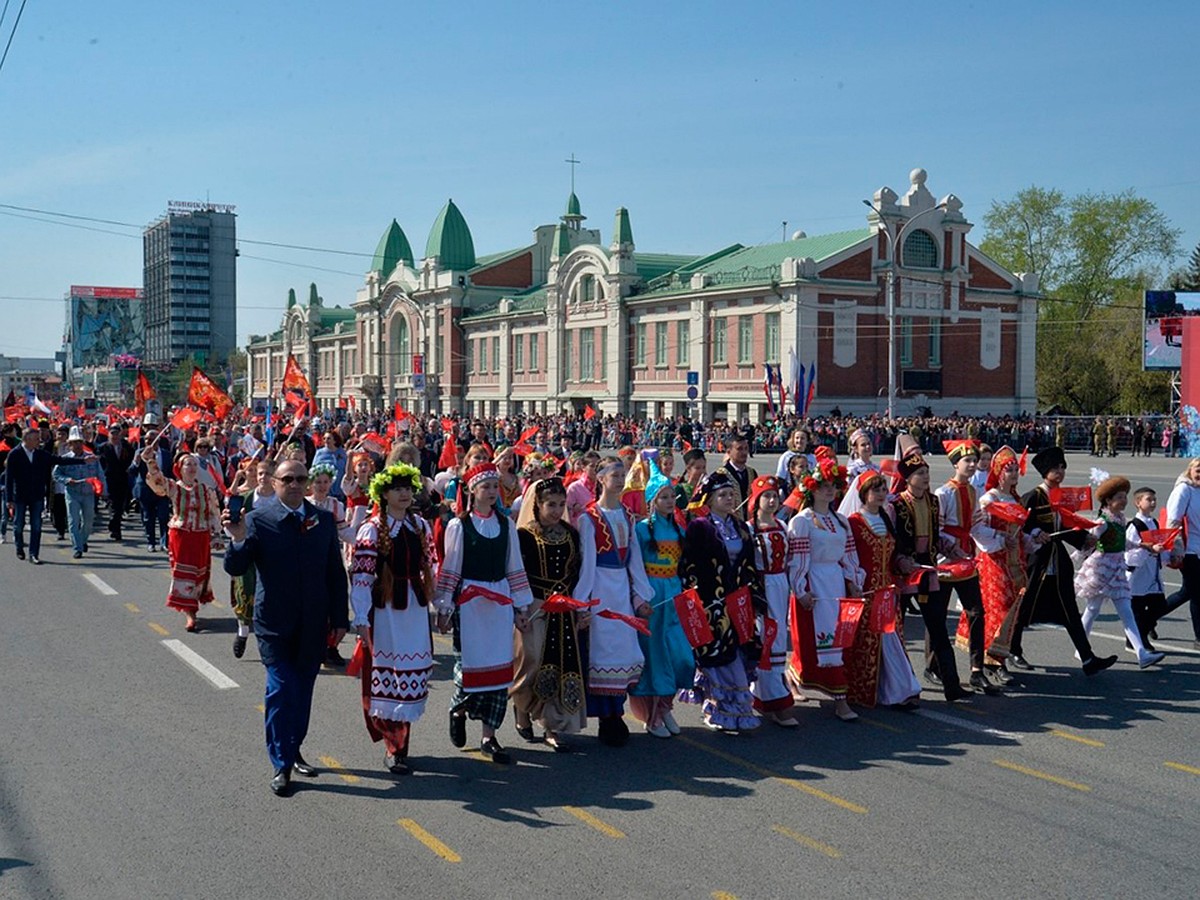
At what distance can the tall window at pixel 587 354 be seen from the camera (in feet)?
198

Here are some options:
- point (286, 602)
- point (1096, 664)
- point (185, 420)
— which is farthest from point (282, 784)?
point (185, 420)

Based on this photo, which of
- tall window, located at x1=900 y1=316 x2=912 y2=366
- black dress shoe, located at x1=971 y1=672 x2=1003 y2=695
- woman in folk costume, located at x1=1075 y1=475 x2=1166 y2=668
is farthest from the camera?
tall window, located at x1=900 y1=316 x2=912 y2=366

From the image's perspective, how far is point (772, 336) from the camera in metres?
49.2

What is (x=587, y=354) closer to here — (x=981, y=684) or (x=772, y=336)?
(x=772, y=336)

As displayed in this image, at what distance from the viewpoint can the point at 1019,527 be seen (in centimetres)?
928

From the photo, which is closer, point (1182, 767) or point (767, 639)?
point (1182, 767)

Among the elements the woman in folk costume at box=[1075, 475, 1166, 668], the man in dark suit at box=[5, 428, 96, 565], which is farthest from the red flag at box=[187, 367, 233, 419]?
the woman in folk costume at box=[1075, 475, 1166, 668]

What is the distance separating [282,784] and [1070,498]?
668 centimetres

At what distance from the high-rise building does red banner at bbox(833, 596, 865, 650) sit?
162725 mm

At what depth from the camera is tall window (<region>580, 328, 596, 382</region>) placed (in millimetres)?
60406

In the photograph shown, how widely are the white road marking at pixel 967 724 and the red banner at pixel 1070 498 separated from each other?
7.90ft

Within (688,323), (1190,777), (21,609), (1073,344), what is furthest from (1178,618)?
(1073,344)

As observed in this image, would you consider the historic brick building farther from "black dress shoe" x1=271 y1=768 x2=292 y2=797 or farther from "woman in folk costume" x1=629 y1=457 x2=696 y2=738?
"black dress shoe" x1=271 y1=768 x2=292 y2=797

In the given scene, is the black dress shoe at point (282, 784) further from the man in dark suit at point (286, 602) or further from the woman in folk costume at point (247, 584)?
the woman in folk costume at point (247, 584)
